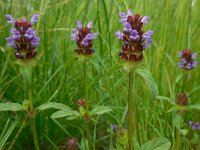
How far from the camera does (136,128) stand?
1.55 metres

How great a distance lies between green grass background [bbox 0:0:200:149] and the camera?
1.62 metres

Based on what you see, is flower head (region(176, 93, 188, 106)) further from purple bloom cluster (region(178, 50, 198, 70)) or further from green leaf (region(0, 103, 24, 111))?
green leaf (region(0, 103, 24, 111))

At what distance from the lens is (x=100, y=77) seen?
1719 millimetres

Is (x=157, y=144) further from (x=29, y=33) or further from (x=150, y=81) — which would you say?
(x=29, y=33)

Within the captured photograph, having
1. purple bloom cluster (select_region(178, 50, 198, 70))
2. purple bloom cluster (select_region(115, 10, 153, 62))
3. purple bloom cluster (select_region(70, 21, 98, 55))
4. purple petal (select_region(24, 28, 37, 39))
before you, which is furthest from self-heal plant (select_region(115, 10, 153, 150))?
purple bloom cluster (select_region(178, 50, 198, 70))

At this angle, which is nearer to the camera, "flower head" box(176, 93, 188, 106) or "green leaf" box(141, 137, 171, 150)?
"green leaf" box(141, 137, 171, 150)

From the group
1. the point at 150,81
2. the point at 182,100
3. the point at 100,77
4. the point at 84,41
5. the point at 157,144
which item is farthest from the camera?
the point at 100,77

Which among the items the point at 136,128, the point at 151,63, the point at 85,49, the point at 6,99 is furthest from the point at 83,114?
the point at 151,63

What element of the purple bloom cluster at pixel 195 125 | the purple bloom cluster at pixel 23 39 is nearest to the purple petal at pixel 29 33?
the purple bloom cluster at pixel 23 39

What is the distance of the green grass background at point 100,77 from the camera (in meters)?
1.62

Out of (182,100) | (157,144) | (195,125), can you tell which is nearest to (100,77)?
(182,100)

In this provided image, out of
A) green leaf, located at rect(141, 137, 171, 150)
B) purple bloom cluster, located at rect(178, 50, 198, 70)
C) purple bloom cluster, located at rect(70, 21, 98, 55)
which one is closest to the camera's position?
green leaf, located at rect(141, 137, 171, 150)

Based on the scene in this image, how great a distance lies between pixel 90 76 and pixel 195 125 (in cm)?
56

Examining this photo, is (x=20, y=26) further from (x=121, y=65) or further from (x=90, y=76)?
(x=90, y=76)
